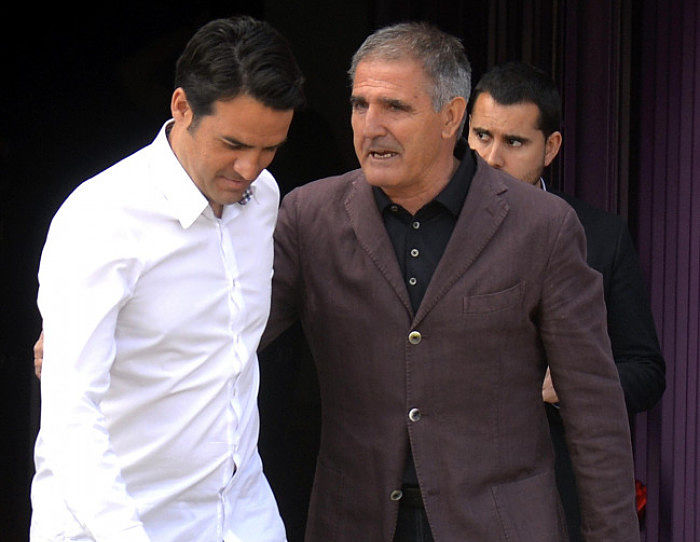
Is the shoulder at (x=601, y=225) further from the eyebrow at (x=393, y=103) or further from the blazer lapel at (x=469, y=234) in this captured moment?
the eyebrow at (x=393, y=103)

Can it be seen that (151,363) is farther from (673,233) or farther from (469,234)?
(673,233)

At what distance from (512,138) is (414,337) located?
36.4 inches

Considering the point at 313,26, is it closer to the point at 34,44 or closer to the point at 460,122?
the point at 34,44

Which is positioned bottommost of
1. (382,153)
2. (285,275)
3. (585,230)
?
(585,230)

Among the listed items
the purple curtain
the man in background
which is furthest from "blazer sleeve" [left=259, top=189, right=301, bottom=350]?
the purple curtain

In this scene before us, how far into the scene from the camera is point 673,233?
3443mm

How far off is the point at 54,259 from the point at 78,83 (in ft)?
6.84

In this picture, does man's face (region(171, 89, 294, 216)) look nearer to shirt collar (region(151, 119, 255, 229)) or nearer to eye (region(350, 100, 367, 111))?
shirt collar (region(151, 119, 255, 229))

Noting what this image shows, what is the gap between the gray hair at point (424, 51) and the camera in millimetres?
2562

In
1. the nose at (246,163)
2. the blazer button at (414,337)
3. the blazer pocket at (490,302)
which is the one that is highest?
the nose at (246,163)

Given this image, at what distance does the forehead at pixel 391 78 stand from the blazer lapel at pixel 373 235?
18 cm

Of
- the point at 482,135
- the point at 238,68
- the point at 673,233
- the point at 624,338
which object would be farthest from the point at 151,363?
the point at 673,233

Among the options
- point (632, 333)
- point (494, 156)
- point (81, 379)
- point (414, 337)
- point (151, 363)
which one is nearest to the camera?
point (81, 379)

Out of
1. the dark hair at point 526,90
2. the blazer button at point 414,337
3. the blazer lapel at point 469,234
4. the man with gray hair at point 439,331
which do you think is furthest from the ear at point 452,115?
the dark hair at point 526,90
